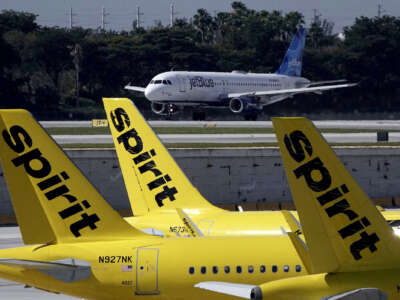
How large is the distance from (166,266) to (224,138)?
179ft

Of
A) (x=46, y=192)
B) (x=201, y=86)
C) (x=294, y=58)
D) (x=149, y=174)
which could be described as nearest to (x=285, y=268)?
(x=46, y=192)

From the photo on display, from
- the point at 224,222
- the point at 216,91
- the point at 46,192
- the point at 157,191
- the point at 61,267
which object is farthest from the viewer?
the point at 216,91

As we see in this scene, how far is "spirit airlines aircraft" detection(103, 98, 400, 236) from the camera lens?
22344 mm

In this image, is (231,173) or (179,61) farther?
(179,61)

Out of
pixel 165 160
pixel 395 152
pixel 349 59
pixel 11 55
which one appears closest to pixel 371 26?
pixel 349 59

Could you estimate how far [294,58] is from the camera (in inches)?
5084

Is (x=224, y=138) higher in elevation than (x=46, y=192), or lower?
lower

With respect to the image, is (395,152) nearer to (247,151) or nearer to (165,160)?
(247,151)

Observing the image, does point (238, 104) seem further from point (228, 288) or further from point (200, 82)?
point (228, 288)

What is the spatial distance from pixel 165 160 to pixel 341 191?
10.1 meters

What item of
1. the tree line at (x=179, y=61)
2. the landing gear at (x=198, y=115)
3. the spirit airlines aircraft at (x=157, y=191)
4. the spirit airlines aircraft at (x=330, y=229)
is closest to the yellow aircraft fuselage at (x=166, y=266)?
the spirit airlines aircraft at (x=330, y=229)

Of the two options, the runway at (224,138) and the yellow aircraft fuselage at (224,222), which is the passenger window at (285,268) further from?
the runway at (224,138)

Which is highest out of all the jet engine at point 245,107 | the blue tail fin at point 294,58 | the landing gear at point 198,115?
the blue tail fin at point 294,58

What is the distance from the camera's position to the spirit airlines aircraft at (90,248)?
16906mm
